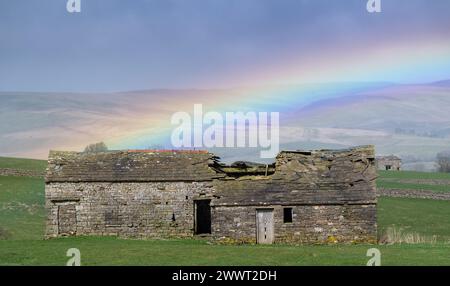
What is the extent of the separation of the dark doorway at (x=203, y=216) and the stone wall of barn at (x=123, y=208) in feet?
5.37

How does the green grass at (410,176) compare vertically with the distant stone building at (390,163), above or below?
below

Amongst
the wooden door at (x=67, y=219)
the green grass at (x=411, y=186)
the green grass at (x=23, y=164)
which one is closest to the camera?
the wooden door at (x=67, y=219)

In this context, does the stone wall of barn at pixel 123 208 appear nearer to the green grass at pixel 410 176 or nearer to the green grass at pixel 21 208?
the green grass at pixel 21 208

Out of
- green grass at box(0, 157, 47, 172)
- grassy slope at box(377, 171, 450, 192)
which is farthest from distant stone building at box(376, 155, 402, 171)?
green grass at box(0, 157, 47, 172)

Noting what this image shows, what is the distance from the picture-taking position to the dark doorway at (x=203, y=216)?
42.5m

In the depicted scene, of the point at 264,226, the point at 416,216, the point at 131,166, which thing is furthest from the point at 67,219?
the point at 416,216

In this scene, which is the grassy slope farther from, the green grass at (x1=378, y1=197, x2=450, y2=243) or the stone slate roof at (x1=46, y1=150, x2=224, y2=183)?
the stone slate roof at (x1=46, y1=150, x2=224, y2=183)

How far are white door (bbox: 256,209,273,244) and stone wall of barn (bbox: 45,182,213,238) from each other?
473 cm

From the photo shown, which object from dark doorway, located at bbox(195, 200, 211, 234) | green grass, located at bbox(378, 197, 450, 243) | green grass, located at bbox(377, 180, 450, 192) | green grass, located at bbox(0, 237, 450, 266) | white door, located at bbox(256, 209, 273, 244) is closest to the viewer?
green grass, located at bbox(0, 237, 450, 266)

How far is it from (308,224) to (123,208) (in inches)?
416

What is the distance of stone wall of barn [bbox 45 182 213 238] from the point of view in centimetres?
4059

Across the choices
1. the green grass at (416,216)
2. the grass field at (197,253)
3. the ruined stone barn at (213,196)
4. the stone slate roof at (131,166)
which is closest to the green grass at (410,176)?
the green grass at (416,216)
